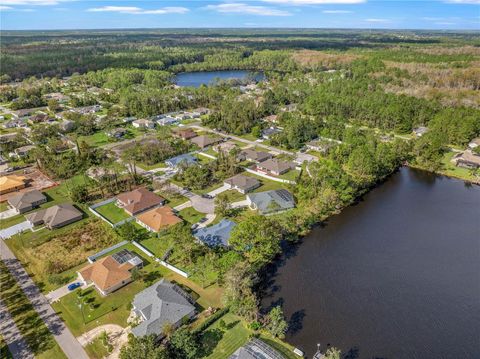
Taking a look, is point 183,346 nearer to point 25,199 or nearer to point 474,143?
point 25,199

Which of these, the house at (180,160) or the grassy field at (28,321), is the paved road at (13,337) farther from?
the house at (180,160)

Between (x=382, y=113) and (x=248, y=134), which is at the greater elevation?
(x=382, y=113)

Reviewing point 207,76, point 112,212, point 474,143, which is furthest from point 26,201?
point 207,76

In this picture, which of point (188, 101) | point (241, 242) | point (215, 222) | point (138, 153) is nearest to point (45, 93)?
point (188, 101)

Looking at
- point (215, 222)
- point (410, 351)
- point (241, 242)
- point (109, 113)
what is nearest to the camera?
point (410, 351)

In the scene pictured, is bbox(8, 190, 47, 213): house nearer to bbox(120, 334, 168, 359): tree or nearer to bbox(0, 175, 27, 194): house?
bbox(0, 175, 27, 194): house

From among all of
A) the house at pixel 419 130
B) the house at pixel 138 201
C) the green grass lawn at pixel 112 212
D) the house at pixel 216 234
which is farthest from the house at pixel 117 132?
the house at pixel 419 130

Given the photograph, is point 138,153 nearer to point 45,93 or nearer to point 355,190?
point 355,190
